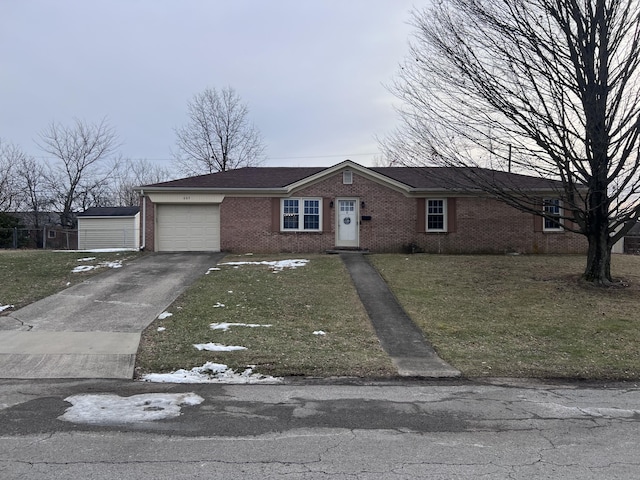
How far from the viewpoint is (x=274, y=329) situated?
9.30 meters

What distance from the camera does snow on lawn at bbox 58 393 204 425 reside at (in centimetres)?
502

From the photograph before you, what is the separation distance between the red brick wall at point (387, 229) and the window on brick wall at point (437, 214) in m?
0.38

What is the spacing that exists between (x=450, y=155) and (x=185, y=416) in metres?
11.4

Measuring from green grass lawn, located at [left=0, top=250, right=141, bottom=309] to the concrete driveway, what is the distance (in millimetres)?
459

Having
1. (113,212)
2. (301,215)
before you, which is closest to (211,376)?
(301,215)

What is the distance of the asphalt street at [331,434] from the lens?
386cm

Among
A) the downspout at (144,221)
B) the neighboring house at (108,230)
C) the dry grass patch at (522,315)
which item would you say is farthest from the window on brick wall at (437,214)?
the neighboring house at (108,230)

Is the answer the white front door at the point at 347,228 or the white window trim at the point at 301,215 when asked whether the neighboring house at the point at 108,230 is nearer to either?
the white window trim at the point at 301,215

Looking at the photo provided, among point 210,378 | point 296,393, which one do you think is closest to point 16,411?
point 210,378

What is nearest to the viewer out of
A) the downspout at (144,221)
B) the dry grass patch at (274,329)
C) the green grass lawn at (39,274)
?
the dry grass patch at (274,329)

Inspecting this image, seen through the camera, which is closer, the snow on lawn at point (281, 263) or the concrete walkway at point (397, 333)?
the concrete walkway at point (397, 333)

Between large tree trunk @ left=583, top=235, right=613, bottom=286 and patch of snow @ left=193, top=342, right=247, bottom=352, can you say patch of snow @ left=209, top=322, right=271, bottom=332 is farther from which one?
large tree trunk @ left=583, top=235, right=613, bottom=286

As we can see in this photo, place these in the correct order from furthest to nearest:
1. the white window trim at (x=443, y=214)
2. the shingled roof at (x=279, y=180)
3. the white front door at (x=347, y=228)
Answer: the white window trim at (x=443, y=214)
the white front door at (x=347, y=228)
the shingled roof at (x=279, y=180)

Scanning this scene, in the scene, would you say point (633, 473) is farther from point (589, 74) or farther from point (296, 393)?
point (589, 74)
